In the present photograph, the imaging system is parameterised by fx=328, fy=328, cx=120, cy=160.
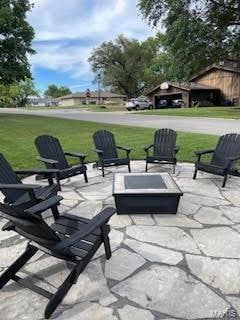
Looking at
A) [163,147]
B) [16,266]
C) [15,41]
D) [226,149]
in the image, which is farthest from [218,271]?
[15,41]

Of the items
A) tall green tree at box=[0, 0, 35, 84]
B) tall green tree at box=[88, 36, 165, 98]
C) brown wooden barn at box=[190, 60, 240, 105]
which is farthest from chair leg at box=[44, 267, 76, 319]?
tall green tree at box=[88, 36, 165, 98]

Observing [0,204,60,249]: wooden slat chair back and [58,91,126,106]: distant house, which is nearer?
[0,204,60,249]: wooden slat chair back

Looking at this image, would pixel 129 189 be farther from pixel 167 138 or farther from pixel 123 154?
pixel 123 154

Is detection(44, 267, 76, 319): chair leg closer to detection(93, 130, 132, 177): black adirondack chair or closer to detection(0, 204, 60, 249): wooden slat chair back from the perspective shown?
detection(0, 204, 60, 249): wooden slat chair back

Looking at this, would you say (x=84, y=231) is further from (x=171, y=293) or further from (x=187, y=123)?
(x=187, y=123)

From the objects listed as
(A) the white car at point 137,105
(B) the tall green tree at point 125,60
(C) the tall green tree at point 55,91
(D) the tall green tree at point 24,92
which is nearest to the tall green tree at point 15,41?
(A) the white car at point 137,105

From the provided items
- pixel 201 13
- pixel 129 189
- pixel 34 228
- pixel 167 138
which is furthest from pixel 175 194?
pixel 201 13

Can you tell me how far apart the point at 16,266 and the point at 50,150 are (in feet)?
10.6

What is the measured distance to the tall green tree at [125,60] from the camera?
193 ft

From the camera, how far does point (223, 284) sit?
9.56 feet

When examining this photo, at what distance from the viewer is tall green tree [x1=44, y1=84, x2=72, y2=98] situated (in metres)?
108

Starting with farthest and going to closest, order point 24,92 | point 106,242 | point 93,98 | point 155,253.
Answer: point 24,92, point 93,98, point 155,253, point 106,242

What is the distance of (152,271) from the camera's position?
313cm

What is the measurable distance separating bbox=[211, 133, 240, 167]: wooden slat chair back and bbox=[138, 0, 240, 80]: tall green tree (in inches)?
707
